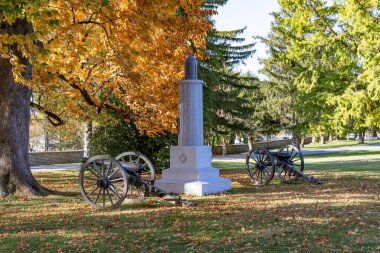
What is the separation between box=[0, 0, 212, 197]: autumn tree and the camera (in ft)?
34.4

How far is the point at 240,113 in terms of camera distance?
3541 centimetres

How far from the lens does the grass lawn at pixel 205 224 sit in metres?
6.68

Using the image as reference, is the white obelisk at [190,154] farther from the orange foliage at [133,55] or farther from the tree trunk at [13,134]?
the tree trunk at [13,134]

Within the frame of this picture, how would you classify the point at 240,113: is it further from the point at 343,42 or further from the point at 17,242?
the point at 17,242

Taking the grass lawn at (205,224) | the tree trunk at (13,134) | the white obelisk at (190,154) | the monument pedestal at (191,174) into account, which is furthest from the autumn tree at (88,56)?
the monument pedestal at (191,174)

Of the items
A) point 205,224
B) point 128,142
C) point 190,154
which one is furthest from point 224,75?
point 205,224

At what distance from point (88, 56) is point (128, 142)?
6.42m

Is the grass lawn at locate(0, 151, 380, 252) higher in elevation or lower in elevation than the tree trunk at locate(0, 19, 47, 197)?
lower

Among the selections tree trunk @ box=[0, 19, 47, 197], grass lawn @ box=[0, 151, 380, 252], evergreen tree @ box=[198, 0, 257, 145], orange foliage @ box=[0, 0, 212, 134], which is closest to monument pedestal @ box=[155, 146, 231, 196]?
grass lawn @ box=[0, 151, 380, 252]

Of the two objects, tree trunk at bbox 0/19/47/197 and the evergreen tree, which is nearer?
tree trunk at bbox 0/19/47/197

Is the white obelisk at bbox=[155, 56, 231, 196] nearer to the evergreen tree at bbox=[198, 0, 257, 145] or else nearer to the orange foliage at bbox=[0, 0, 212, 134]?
the orange foliage at bbox=[0, 0, 212, 134]

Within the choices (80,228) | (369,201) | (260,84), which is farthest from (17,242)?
(260,84)

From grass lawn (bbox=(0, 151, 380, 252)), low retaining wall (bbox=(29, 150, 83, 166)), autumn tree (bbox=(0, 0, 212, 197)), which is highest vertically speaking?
A: autumn tree (bbox=(0, 0, 212, 197))

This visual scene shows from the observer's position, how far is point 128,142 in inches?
851
